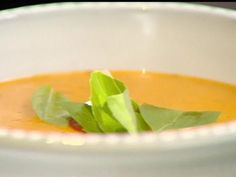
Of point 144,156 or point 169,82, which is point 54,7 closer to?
point 169,82

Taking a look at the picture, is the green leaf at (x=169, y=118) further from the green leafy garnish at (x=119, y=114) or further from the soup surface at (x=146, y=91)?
the soup surface at (x=146, y=91)

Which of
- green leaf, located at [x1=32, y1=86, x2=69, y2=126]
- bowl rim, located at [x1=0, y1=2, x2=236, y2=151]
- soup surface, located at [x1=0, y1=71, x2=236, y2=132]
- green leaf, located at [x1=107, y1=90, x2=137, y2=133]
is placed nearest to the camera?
bowl rim, located at [x1=0, y1=2, x2=236, y2=151]

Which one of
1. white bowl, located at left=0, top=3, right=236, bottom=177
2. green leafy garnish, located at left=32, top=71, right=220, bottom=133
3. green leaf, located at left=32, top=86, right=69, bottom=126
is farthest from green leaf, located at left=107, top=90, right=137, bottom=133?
white bowl, located at left=0, top=3, right=236, bottom=177

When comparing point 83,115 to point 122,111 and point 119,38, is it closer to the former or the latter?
point 122,111

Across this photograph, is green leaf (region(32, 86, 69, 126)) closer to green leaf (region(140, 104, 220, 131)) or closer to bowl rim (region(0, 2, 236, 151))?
green leaf (region(140, 104, 220, 131))

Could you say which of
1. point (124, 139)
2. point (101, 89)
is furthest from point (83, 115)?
point (124, 139)

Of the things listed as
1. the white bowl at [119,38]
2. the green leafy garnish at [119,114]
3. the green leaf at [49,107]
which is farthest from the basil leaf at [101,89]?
the white bowl at [119,38]
